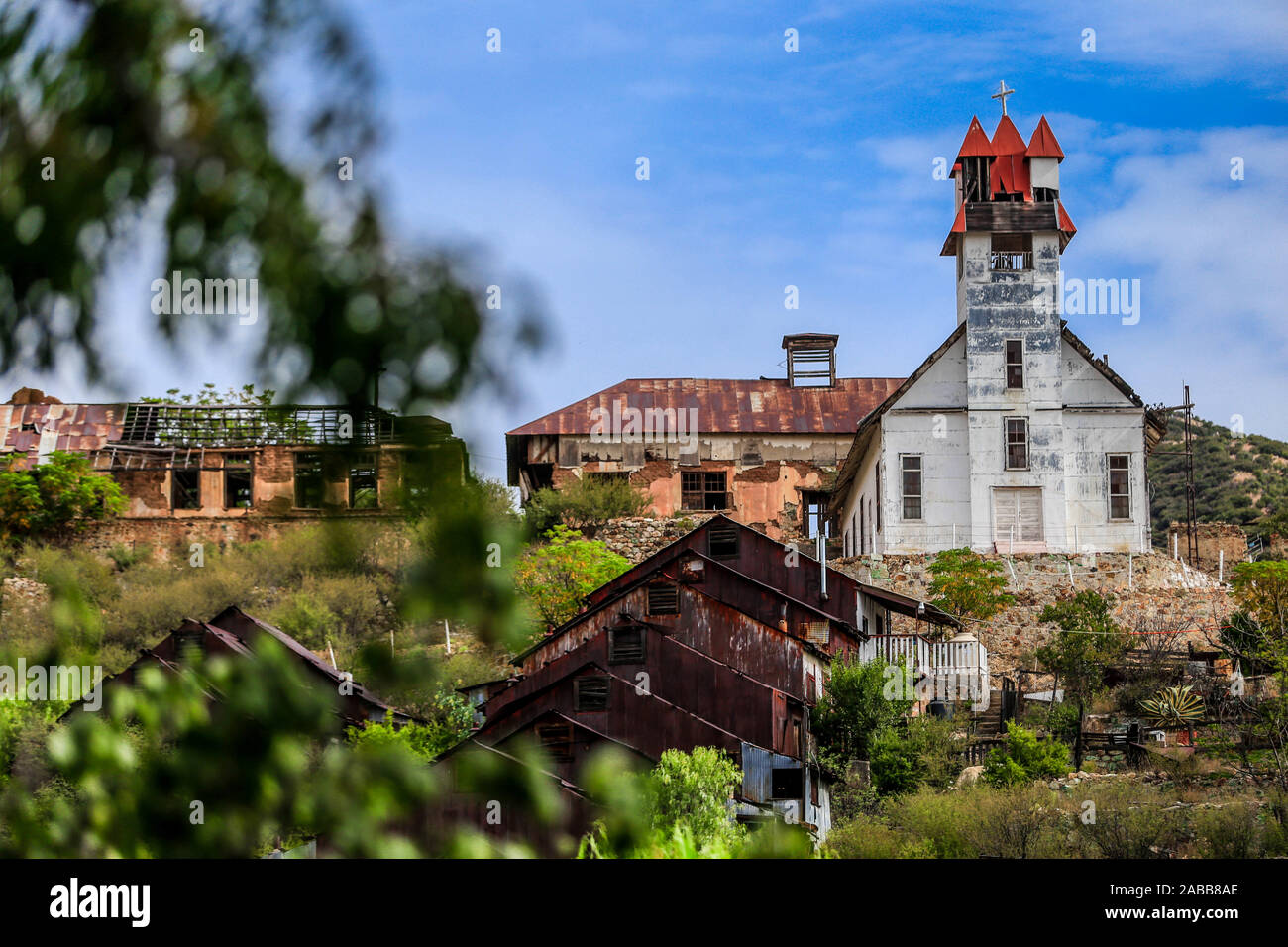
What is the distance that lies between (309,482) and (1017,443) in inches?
1409

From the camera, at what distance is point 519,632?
243cm

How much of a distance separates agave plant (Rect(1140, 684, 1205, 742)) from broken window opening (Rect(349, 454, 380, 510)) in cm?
2626

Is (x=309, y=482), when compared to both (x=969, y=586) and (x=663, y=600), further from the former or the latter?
(x=969, y=586)

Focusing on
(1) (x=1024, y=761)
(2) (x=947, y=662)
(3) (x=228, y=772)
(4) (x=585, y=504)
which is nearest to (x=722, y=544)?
(2) (x=947, y=662)

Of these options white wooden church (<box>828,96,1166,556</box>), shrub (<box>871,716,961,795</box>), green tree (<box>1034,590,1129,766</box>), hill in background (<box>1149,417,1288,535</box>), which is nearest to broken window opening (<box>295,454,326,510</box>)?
shrub (<box>871,716,961,795</box>)

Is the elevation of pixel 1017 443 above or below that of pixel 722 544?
above

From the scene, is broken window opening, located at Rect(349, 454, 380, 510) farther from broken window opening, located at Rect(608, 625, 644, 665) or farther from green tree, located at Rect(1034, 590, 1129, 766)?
green tree, located at Rect(1034, 590, 1129, 766)

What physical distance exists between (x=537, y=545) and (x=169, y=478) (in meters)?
17.7

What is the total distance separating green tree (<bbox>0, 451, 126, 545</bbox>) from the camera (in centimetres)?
4078

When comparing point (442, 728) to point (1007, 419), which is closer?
point (442, 728)

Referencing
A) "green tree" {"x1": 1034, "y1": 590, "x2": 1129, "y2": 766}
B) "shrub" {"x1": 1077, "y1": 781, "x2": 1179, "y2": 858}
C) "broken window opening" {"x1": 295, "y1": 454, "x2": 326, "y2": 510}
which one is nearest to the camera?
"broken window opening" {"x1": 295, "y1": 454, "x2": 326, "y2": 510}

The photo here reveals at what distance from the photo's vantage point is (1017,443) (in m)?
36.6
